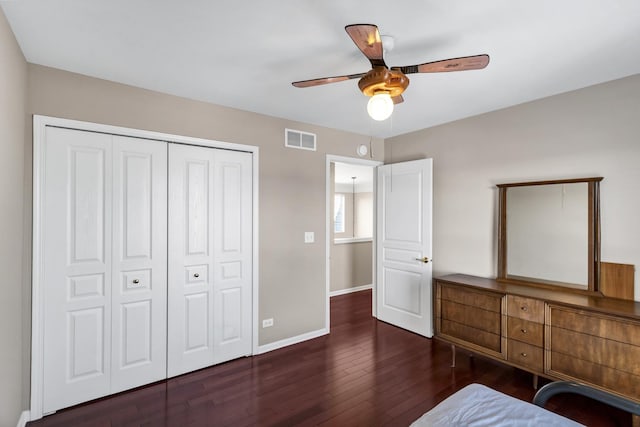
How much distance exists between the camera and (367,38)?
1.43 metres

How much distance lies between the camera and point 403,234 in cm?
386

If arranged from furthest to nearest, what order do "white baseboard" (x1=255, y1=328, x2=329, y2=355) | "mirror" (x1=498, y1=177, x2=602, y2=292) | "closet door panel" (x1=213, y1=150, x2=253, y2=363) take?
"white baseboard" (x1=255, y1=328, x2=329, y2=355) → "closet door panel" (x1=213, y1=150, x2=253, y2=363) → "mirror" (x1=498, y1=177, x2=602, y2=292)

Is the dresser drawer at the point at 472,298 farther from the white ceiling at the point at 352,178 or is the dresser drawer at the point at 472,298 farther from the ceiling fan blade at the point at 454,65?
the white ceiling at the point at 352,178

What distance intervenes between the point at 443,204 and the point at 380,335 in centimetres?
177

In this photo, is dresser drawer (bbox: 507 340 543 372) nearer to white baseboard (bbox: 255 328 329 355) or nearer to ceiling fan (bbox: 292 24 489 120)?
white baseboard (bbox: 255 328 329 355)

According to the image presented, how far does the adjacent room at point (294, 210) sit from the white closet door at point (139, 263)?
0.02 m

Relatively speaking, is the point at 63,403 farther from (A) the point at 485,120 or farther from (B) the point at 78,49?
(A) the point at 485,120

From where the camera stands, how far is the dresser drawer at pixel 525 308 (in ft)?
8.01

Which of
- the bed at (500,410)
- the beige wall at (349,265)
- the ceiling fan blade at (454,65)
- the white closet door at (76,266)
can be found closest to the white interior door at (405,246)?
the beige wall at (349,265)

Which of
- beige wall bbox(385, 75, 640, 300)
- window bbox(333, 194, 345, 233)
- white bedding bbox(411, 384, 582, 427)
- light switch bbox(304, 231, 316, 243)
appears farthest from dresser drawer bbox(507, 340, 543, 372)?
window bbox(333, 194, 345, 233)

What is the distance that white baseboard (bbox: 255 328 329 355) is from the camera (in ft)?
10.7

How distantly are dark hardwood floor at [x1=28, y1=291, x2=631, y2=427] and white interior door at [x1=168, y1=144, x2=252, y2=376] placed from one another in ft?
0.79

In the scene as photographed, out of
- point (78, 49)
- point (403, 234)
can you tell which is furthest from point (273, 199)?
point (78, 49)

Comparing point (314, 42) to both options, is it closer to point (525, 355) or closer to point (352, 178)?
point (525, 355)
